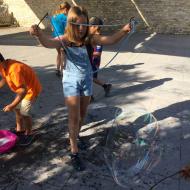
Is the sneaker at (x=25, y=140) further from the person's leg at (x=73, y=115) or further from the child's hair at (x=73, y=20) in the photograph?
the child's hair at (x=73, y=20)

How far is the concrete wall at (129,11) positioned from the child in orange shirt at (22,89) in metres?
11.1

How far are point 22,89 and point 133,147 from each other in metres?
1.62

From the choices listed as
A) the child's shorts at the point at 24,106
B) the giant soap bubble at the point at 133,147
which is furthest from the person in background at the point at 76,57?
the child's shorts at the point at 24,106

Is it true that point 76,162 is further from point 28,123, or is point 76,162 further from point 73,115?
point 28,123

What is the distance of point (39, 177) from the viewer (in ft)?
13.1

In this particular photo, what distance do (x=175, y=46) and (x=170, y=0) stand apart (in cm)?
321

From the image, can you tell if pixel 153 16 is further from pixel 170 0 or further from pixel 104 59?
pixel 104 59

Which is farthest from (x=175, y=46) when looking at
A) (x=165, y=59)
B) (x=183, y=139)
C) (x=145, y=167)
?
(x=145, y=167)

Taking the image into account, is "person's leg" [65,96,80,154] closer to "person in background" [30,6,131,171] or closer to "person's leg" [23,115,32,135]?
"person in background" [30,6,131,171]

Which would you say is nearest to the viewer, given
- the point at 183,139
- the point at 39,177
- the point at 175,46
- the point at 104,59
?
the point at 39,177

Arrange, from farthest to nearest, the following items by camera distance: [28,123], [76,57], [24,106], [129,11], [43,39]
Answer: [129,11], [28,123], [24,106], [76,57], [43,39]

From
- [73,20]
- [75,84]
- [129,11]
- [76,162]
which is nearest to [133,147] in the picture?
[76,162]

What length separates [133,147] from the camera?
4.64m

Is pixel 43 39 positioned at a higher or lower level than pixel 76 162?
higher
